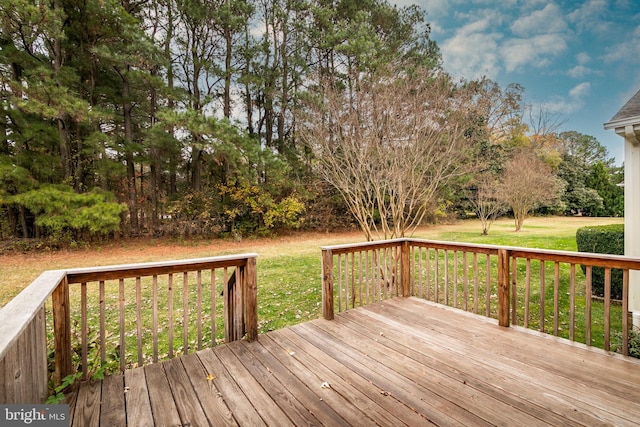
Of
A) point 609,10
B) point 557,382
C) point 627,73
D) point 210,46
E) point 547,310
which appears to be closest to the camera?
point 557,382

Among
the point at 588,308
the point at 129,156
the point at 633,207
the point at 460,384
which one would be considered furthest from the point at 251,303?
the point at 129,156

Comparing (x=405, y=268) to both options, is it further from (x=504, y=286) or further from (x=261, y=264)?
(x=261, y=264)

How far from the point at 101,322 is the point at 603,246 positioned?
24.4 feet

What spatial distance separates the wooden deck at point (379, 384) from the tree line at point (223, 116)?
10.9ft

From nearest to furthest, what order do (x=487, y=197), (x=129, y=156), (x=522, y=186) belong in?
1. (x=129, y=156)
2. (x=487, y=197)
3. (x=522, y=186)

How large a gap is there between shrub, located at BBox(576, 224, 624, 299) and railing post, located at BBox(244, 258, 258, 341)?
5652 mm

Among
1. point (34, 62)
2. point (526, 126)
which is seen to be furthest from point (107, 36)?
point (526, 126)

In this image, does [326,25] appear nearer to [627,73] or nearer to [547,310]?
[627,73]

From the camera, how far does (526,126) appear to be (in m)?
18.6

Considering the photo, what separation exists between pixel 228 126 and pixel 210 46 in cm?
491

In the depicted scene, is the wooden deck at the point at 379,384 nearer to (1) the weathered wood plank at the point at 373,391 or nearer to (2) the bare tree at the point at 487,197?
(1) the weathered wood plank at the point at 373,391

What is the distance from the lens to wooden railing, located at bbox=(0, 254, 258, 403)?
131cm

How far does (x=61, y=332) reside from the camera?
1994 mm

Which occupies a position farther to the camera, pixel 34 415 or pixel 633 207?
pixel 633 207
